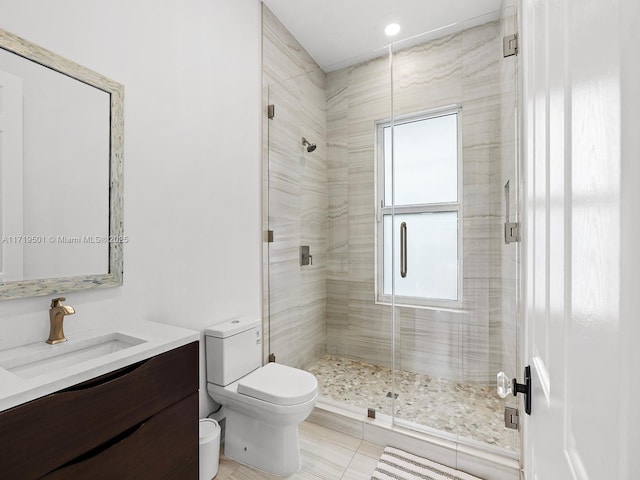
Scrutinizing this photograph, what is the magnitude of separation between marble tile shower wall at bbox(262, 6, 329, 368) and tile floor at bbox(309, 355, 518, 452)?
1.37ft

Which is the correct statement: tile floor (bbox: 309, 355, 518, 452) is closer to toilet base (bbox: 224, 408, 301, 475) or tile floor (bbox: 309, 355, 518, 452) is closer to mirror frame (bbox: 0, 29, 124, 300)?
toilet base (bbox: 224, 408, 301, 475)

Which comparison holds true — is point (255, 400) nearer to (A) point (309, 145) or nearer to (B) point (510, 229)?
(B) point (510, 229)

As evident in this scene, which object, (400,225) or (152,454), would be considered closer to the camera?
(152,454)

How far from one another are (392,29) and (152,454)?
3.01m

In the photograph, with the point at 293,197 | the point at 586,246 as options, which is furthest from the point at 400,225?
the point at 586,246

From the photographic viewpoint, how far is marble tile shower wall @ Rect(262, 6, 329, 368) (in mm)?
2363

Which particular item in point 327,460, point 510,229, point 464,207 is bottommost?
point 327,460

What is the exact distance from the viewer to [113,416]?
0.97 metres

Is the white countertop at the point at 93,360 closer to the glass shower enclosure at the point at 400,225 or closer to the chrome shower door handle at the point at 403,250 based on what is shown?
the glass shower enclosure at the point at 400,225

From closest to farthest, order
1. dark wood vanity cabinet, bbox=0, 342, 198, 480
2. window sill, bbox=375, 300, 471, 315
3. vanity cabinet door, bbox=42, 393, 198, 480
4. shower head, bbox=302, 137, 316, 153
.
A: dark wood vanity cabinet, bbox=0, 342, 198, 480
vanity cabinet door, bbox=42, 393, 198, 480
window sill, bbox=375, 300, 471, 315
shower head, bbox=302, 137, 316, 153

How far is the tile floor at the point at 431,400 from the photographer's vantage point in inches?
72.1

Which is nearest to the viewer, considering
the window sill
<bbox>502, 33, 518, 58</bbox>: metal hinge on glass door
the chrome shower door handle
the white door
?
the white door

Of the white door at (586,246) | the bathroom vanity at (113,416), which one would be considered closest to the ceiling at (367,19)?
the white door at (586,246)

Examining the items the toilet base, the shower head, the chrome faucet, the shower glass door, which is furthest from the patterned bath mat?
the shower head
